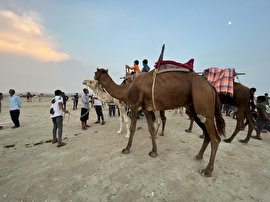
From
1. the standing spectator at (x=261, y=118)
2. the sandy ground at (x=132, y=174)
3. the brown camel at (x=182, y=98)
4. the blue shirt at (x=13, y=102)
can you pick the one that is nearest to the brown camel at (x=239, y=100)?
the sandy ground at (x=132, y=174)

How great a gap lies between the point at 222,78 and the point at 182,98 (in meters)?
2.89

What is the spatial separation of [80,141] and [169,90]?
4.49 meters

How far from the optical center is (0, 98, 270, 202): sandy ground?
317cm

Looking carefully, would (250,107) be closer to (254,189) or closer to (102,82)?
(254,189)

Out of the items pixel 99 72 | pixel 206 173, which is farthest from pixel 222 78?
pixel 99 72

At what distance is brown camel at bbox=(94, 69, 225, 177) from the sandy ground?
430 millimetres

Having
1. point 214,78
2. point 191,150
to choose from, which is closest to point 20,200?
point 191,150

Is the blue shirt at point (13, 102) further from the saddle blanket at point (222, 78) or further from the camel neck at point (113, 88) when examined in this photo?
the saddle blanket at point (222, 78)

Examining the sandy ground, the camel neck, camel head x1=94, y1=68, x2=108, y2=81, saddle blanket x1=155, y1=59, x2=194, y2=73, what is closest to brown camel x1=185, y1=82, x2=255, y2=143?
the sandy ground

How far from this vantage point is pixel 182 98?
163 inches

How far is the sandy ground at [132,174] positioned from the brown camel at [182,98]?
430 millimetres

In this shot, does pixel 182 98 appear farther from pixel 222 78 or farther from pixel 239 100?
pixel 239 100

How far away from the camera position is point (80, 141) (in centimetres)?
671

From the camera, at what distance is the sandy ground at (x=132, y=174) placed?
3.17 metres
